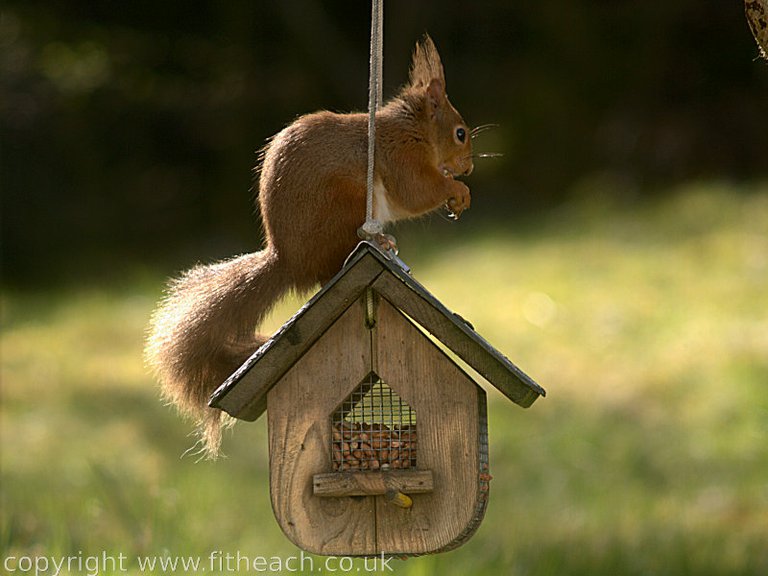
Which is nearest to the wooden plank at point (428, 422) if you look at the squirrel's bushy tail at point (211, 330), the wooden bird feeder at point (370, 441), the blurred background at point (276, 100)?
the wooden bird feeder at point (370, 441)

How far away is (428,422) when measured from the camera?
188 cm

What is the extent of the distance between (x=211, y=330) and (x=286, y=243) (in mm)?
202

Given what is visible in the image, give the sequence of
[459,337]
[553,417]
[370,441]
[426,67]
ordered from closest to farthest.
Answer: [459,337] < [370,441] < [426,67] < [553,417]

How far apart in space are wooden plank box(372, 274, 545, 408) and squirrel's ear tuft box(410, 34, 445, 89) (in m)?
0.61

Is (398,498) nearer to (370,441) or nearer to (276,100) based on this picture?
(370,441)

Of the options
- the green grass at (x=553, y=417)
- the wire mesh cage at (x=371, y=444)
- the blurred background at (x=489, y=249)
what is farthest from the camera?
the blurred background at (x=489, y=249)

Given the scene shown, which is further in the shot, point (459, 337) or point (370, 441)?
point (370, 441)

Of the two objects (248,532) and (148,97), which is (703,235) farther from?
(148,97)

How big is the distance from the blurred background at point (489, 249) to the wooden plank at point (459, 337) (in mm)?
554

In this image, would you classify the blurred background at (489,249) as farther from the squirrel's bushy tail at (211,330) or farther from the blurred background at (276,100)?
the squirrel's bushy tail at (211,330)

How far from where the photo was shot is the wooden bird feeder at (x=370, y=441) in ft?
5.99

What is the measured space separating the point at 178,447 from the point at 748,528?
94.9 inches

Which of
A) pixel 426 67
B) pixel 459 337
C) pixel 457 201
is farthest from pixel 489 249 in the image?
pixel 459 337

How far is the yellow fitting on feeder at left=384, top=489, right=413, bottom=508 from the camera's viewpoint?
1821 millimetres
